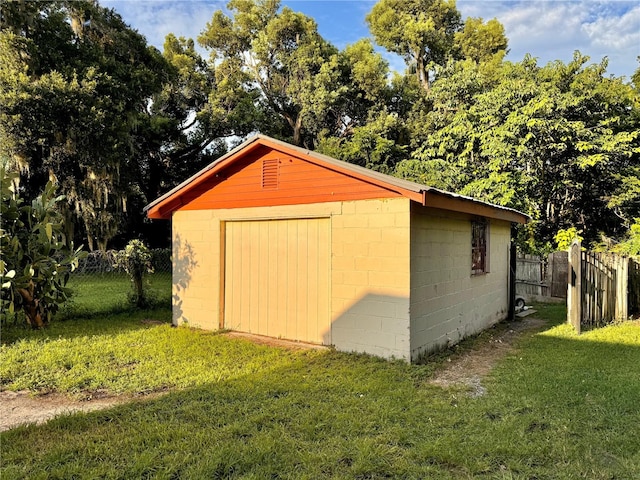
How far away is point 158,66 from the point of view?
17.6m

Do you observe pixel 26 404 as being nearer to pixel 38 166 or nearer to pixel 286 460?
pixel 286 460

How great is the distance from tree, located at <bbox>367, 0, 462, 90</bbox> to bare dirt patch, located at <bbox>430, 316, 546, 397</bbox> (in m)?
17.1

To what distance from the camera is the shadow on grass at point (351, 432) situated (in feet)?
9.90

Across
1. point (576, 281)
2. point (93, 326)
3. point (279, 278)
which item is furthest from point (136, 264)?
point (576, 281)

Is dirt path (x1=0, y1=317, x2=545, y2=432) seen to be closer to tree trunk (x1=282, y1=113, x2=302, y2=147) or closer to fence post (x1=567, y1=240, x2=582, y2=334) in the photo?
fence post (x1=567, y1=240, x2=582, y2=334)

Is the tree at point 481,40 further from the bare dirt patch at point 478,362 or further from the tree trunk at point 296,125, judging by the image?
the bare dirt patch at point 478,362

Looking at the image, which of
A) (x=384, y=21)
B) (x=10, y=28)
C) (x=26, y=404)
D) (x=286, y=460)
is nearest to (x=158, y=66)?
(x=10, y=28)

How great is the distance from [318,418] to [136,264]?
6742mm

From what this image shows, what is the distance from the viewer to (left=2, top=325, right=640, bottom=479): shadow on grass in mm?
3018

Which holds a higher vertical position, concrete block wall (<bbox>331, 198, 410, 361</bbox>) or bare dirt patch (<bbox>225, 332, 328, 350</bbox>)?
concrete block wall (<bbox>331, 198, 410, 361</bbox>)

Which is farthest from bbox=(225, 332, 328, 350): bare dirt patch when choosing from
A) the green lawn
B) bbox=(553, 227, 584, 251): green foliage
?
bbox=(553, 227, 584, 251): green foliage

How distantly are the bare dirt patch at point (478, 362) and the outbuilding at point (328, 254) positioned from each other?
0.39m

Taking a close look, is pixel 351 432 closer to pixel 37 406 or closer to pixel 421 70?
pixel 37 406

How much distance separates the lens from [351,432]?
11.7 feet
